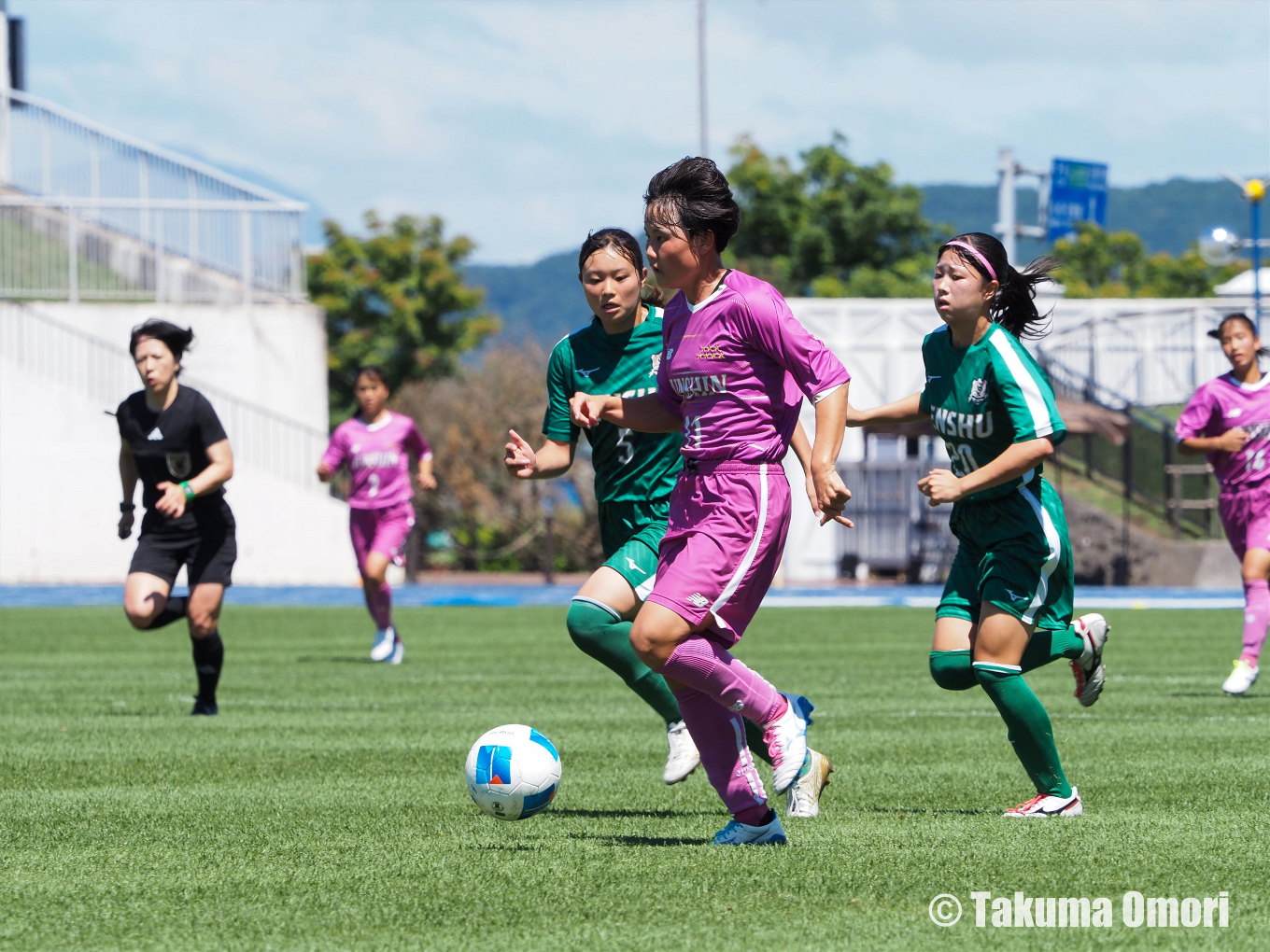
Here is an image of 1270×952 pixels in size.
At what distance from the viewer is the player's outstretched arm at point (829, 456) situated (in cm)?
508

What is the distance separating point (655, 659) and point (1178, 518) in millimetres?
24511

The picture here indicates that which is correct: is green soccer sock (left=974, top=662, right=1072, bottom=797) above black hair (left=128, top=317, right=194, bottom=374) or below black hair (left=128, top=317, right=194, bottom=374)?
below

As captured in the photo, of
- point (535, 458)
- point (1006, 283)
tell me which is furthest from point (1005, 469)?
point (535, 458)

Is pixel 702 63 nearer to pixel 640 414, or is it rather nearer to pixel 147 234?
pixel 147 234

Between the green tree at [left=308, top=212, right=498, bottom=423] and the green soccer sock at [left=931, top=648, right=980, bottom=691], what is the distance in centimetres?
4107

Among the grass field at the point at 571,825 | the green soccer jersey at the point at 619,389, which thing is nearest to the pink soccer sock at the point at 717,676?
the grass field at the point at 571,825

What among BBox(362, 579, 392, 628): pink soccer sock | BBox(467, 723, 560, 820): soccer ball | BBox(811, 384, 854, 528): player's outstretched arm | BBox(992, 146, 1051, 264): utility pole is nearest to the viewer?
BBox(811, 384, 854, 528): player's outstretched arm

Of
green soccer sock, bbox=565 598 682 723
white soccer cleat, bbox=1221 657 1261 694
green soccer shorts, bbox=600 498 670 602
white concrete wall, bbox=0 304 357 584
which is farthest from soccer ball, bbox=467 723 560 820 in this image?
white concrete wall, bbox=0 304 357 584

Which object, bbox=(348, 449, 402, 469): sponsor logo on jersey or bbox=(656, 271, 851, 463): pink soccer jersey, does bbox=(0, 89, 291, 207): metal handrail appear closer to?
bbox=(348, 449, 402, 469): sponsor logo on jersey

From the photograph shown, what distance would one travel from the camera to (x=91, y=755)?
8.01m

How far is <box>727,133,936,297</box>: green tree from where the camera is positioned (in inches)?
2157

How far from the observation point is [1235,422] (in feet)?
→ 36.0

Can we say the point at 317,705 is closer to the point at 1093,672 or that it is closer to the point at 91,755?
the point at 91,755

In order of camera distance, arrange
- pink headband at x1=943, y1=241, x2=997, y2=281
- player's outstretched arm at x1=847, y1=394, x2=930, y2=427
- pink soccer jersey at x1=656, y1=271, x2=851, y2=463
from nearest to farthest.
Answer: pink soccer jersey at x1=656, y1=271, x2=851, y2=463
pink headband at x1=943, y1=241, x2=997, y2=281
player's outstretched arm at x1=847, y1=394, x2=930, y2=427
